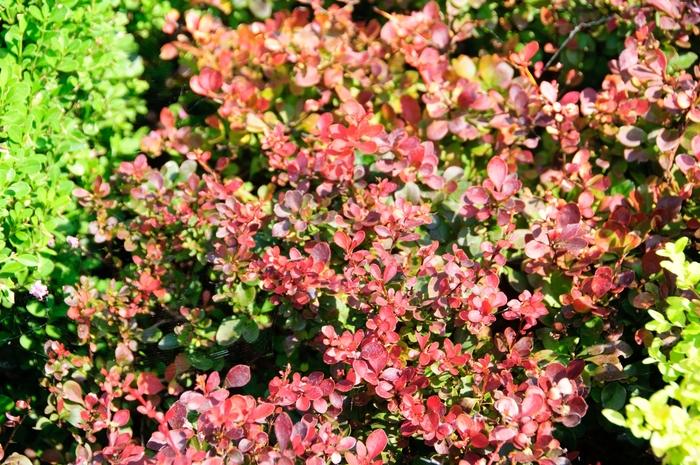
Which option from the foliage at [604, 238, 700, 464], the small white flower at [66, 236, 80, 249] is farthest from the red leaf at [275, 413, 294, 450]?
the small white flower at [66, 236, 80, 249]

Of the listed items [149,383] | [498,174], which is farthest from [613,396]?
[149,383]

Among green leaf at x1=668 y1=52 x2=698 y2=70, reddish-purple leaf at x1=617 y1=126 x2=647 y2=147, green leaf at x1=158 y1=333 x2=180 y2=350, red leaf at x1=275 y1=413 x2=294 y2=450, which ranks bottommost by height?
green leaf at x1=158 y1=333 x2=180 y2=350

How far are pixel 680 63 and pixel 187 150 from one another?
1.54 m

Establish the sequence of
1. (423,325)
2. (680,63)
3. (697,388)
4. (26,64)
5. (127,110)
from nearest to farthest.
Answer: (697,388) < (423,325) < (26,64) < (680,63) < (127,110)

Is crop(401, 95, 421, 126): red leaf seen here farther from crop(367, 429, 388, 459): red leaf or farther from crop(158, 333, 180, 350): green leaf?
crop(367, 429, 388, 459): red leaf

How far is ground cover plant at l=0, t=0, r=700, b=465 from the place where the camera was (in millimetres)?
1743

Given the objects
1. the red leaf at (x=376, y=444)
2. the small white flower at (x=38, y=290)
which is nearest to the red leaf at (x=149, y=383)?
the small white flower at (x=38, y=290)

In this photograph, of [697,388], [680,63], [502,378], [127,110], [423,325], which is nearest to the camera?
[697,388]

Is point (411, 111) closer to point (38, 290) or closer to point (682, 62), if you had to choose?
point (682, 62)

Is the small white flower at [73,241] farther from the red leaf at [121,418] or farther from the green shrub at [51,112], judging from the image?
the red leaf at [121,418]

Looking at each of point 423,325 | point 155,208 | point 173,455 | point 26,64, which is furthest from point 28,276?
point 423,325

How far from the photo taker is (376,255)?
210cm

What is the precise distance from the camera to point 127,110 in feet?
8.55

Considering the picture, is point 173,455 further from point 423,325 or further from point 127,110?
point 127,110
